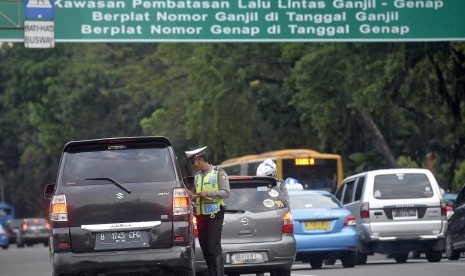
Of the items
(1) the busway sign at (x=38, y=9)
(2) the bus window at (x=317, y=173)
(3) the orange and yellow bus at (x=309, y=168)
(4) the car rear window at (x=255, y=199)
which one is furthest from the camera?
(2) the bus window at (x=317, y=173)

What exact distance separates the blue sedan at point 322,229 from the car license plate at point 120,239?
9.15m

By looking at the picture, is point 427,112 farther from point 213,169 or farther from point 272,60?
point 213,169

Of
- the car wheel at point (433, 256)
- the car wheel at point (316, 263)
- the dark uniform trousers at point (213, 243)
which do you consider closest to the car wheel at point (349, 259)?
the car wheel at point (316, 263)

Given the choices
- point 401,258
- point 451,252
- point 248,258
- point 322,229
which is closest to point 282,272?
point 248,258

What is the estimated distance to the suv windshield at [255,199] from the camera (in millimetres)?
18375

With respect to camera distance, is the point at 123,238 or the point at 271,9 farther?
the point at 271,9

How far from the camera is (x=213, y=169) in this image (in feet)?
54.7

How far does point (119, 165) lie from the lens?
1490cm

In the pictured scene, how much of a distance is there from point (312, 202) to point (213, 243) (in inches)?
315

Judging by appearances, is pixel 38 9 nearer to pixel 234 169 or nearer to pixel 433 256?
pixel 433 256

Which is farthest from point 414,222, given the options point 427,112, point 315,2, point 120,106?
point 120,106

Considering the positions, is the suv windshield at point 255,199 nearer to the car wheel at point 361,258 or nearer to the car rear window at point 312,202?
the car rear window at point 312,202

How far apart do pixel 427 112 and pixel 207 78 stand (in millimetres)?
10229

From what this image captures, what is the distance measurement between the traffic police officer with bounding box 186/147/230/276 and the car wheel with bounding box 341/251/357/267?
8.08 metres
